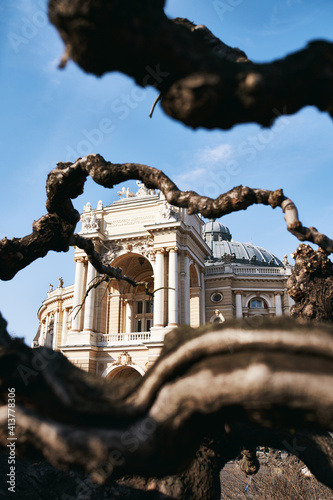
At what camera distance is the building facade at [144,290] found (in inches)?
1096

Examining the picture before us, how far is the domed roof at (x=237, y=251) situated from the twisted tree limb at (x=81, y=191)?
41084 millimetres

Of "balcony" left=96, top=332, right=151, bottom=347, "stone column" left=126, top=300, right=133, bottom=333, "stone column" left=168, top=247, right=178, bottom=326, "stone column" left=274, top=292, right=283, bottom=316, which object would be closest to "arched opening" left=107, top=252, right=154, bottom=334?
"stone column" left=126, top=300, right=133, bottom=333

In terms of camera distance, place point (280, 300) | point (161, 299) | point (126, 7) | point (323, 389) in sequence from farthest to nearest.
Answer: point (280, 300)
point (161, 299)
point (126, 7)
point (323, 389)

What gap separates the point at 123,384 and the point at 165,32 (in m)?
1.33

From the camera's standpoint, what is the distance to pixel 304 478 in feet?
23.9

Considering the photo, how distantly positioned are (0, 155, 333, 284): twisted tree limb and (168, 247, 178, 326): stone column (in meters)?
22.9

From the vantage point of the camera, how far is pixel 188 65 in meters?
1.47

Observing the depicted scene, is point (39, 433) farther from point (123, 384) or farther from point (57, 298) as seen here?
point (57, 298)

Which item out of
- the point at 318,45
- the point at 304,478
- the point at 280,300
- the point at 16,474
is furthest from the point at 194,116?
the point at 280,300

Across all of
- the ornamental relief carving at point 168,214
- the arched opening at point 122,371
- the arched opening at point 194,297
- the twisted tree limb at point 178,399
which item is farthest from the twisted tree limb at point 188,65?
the arched opening at point 194,297

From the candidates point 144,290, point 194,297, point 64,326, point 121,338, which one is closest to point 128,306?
point 121,338

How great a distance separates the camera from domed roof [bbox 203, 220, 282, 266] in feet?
151

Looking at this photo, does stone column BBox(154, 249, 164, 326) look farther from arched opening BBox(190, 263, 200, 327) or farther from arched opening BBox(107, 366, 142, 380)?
arched opening BBox(190, 263, 200, 327)

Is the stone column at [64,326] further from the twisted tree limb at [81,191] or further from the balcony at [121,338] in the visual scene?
the twisted tree limb at [81,191]
